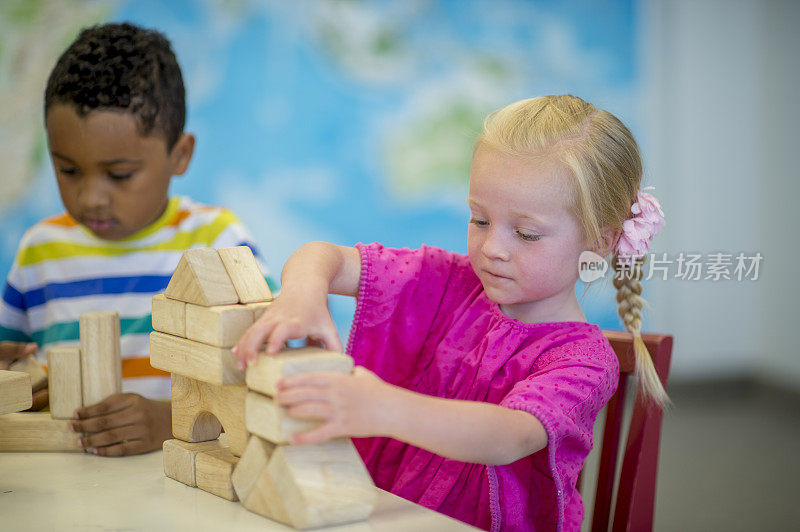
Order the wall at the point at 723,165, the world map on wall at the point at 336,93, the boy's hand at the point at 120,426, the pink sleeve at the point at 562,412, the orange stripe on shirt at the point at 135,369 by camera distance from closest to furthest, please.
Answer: the pink sleeve at the point at 562,412
the boy's hand at the point at 120,426
the orange stripe on shirt at the point at 135,369
the world map on wall at the point at 336,93
the wall at the point at 723,165

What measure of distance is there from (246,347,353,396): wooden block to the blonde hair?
19.0 inches

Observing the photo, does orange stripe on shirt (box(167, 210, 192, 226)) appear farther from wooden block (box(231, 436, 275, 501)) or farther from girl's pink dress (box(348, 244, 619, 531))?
wooden block (box(231, 436, 275, 501))

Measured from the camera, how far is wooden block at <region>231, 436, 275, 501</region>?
904mm

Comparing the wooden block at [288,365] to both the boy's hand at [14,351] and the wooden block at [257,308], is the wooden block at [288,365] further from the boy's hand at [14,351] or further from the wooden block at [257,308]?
the boy's hand at [14,351]

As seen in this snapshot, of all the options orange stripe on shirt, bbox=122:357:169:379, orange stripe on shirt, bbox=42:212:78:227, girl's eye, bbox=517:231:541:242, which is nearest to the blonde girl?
girl's eye, bbox=517:231:541:242

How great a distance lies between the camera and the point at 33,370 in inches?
52.3

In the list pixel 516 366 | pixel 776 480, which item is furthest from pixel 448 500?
pixel 776 480

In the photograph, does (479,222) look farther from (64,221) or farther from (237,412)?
(64,221)

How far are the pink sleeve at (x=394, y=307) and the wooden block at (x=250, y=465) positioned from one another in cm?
44

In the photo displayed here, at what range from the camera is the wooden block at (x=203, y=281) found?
966 mm

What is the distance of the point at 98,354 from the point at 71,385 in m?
0.06

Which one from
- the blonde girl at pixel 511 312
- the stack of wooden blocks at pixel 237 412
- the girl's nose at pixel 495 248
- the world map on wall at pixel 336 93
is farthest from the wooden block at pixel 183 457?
the world map on wall at pixel 336 93

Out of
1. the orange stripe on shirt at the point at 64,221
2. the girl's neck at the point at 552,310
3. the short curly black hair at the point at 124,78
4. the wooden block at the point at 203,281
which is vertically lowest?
the girl's neck at the point at 552,310

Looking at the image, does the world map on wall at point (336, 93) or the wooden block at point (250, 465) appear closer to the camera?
the wooden block at point (250, 465)
